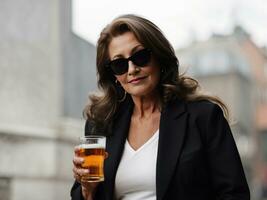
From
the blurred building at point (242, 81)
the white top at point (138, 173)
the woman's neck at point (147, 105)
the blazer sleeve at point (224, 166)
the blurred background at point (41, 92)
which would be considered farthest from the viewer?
the blurred building at point (242, 81)

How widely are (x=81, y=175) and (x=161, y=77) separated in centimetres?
47

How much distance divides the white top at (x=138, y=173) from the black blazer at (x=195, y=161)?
3 cm

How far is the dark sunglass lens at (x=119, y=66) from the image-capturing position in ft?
6.15

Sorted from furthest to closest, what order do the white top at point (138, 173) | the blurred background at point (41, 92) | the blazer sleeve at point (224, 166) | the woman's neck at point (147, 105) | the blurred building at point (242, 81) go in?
1. the blurred building at point (242, 81)
2. the blurred background at point (41, 92)
3. the woman's neck at point (147, 105)
4. the white top at point (138, 173)
5. the blazer sleeve at point (224, 166)

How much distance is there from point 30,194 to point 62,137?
59cm

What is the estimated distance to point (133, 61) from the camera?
1851mm

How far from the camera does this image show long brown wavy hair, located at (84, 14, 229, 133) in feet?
6.16

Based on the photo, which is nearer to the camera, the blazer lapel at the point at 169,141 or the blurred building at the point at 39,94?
the blazer lapel at the point at 169,141

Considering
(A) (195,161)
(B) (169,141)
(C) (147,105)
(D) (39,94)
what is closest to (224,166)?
(A) (195,161)

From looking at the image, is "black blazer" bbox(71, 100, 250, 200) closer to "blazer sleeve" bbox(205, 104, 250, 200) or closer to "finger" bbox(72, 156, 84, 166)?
"blazer sleeve" bbox(205, 104, 250, 200)

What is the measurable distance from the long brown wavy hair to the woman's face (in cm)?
2

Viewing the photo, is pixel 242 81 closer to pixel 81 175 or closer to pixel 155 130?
pixel 155 130

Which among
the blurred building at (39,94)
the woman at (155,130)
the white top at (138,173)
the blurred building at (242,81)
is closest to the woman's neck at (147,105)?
the woman at (155,130)

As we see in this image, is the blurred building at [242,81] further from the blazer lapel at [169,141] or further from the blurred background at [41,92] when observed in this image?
the blazer lapel at [169,141]
